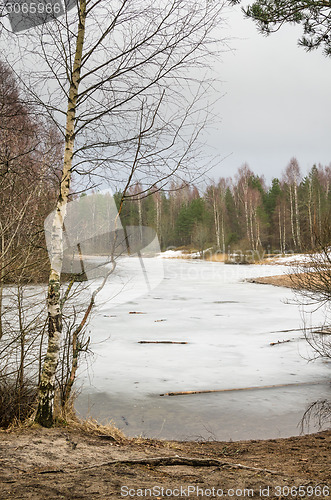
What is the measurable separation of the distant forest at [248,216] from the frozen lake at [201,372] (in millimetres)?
26581

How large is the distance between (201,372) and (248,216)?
144 ft

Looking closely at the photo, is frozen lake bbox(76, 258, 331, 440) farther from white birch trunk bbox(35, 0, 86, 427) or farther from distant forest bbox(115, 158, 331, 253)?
distant forest bbox(115, 158, 331, 253)

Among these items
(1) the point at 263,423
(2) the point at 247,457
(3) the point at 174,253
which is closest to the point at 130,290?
(1) the point at 263,423

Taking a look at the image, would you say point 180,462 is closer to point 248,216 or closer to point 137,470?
point 137,470

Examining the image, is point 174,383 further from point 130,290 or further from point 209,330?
point 130,290

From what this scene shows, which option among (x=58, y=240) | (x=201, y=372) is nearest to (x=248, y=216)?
(x=201, y=372)

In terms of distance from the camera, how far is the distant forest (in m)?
47.2

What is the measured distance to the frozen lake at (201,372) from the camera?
7.16 meters

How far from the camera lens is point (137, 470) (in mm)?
3998

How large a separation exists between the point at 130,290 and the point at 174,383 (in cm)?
1555

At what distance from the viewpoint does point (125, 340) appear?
1252cm

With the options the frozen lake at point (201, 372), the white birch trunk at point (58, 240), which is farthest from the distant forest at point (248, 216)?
the white birch trunk at point (58, 240)

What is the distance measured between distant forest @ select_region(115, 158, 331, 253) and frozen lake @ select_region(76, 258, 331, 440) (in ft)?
87.2

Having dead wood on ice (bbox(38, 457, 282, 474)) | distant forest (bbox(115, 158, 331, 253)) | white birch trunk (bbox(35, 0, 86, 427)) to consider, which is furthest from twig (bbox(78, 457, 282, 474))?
distant forest (bbox(115, 158, 331, 253))
